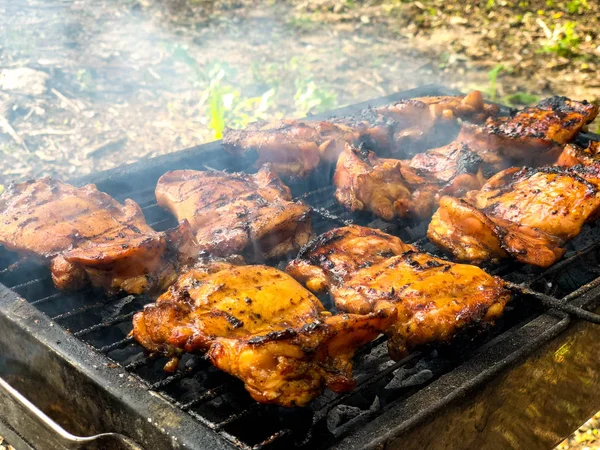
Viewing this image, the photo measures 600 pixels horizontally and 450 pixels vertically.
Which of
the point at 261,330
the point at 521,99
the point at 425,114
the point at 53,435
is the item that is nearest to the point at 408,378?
the point at 261,330

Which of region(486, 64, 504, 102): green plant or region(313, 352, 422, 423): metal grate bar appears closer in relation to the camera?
region(313, 352, 422, 423): metal grate bar

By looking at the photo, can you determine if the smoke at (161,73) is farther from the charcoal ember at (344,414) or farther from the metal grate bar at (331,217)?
the charcoal ember at (344,414)

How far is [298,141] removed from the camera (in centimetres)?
451

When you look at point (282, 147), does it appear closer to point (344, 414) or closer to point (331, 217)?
point (331, 217)

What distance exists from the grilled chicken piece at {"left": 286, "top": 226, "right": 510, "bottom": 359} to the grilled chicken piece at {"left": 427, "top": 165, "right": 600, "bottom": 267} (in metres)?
0.33

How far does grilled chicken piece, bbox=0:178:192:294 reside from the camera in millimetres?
3131

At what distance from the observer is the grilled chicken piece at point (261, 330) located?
2354 mm

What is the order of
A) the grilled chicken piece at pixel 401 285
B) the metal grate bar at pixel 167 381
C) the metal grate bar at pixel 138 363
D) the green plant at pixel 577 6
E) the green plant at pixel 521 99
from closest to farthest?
the metal grate bar at pixel 167 381 < the metal grate bar at pixel 138 363 < the grilled chicken piece at pixel 401 285 < the green plant at pixel 521 99 < the green plant at pixel 577 6

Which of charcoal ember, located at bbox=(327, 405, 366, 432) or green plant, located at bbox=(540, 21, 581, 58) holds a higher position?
charcoal ember, located at bbox=(327, 405, 366, 432)

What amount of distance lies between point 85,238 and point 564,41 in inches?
382

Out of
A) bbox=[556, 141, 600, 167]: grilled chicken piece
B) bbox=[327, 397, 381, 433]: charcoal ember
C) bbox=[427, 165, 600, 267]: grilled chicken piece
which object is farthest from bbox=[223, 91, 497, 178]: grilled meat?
bbox=[327, 397, 381, 433]: charcoal ember

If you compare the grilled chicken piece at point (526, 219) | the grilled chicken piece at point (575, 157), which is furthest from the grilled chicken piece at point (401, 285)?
the grilled chicken piece at point (575, 157)

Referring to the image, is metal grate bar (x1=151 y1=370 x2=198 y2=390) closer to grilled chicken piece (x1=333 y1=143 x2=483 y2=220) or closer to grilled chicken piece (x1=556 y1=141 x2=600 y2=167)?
grilled chicken piece (x1=333 y1=143 x2=483 y2=220)

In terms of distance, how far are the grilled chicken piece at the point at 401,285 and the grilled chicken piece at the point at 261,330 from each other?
238 millimetres
